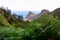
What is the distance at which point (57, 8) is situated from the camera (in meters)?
9.98

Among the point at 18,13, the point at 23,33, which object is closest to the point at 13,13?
the point at 18,13

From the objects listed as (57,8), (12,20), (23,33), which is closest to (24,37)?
(23,33)

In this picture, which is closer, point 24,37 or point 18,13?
point 24,37

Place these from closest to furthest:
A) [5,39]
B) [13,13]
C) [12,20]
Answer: [5,39] < [12,20] < [13,13]

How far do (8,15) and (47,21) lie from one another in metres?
4.02

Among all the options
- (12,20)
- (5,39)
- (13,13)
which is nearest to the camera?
(5,39)

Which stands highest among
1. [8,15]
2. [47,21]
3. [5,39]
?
[8,15]

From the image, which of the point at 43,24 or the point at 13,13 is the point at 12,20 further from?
the point at 43,24

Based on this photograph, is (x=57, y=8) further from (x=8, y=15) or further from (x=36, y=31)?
(x=36, y=31)

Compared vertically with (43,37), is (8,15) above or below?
above

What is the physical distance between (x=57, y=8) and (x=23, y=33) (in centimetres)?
434

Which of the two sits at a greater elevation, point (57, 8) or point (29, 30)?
point (57, 8)

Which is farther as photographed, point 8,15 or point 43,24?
point 8,15

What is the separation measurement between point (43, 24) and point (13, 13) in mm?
4557
